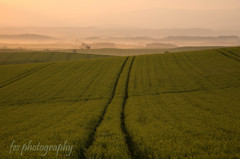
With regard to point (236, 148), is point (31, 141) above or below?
below

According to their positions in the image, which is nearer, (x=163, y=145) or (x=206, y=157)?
(x=206, y=157)

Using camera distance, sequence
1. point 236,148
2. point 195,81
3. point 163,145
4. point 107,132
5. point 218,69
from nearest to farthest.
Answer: point 236,148 < point 163,145 < point 107,132 < point 195,81 < point 218,69

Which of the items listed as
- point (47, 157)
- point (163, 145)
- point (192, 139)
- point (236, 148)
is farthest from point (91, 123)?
point (236, 148)

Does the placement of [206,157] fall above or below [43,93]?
above

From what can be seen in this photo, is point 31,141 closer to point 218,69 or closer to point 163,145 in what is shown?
point 163,145

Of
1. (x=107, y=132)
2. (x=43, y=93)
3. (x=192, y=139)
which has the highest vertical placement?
(x=192, y=139)

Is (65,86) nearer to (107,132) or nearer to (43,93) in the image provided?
(43,93)

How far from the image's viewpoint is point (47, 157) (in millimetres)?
6262

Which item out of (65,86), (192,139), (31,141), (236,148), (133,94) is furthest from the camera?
(65,86)

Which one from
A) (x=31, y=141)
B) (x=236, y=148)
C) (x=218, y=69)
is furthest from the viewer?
(x=218, y=69)

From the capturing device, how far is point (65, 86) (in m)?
27.6

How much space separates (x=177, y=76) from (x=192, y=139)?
2275 cm

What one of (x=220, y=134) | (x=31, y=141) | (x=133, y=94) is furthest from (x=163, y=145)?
(x=133, y=94)

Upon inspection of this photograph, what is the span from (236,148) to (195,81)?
67.6ft
